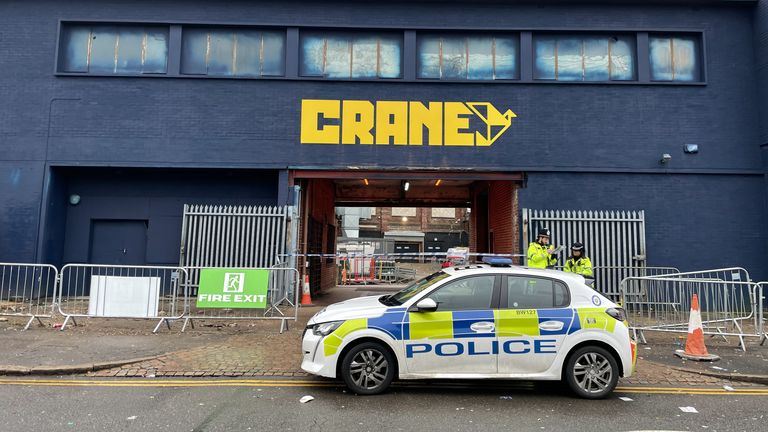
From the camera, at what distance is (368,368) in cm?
557

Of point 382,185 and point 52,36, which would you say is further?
point 382,185

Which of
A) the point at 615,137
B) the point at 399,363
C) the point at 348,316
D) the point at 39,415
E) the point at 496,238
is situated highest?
the point at 615,137

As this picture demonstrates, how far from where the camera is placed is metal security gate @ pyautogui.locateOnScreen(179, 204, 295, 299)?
12406 mm

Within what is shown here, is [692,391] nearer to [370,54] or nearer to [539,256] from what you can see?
[539,256]

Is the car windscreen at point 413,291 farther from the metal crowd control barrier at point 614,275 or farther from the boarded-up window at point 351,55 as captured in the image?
the boarded-up window at point 351,55

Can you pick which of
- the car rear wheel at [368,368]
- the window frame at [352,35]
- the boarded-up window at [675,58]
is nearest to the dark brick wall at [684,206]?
the boarded-up window at [675,58]

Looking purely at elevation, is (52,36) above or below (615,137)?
above

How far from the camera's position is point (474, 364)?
5.56 meters

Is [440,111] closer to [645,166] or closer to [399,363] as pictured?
[645,166]

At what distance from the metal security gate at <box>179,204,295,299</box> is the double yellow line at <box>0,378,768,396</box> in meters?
6.34

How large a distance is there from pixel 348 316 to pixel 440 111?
8506 millimetres

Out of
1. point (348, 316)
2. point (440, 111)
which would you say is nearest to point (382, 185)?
point (440, 111)

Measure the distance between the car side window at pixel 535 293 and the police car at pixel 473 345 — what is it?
0.03 m

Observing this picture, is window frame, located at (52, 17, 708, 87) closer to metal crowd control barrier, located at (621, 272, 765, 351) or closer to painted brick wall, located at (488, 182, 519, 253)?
painted brick wall, located at (488, 182, 519, 253)
